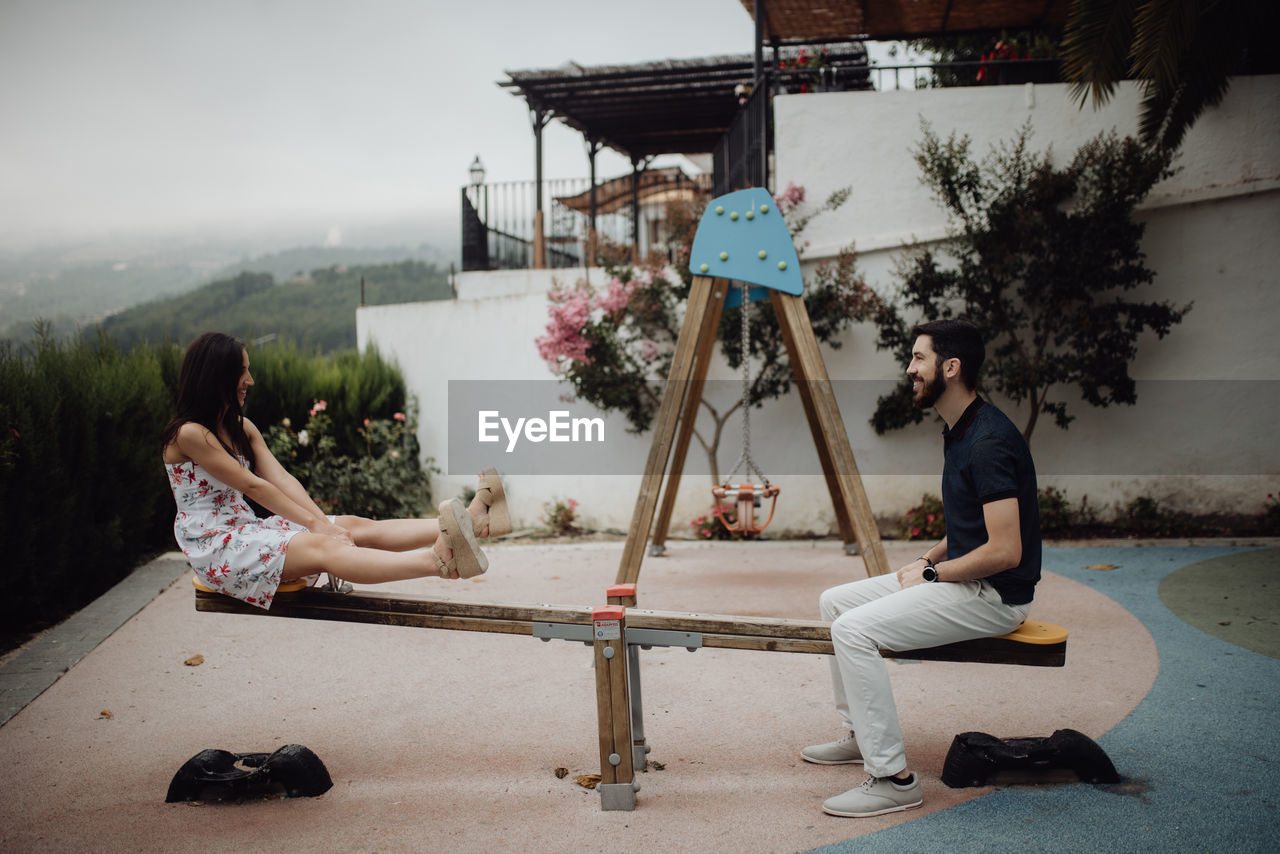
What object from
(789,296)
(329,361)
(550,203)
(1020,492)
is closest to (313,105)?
(550,203)

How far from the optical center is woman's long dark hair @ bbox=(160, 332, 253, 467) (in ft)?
10.7

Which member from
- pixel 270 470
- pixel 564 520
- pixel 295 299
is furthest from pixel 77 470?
pixel 295 299

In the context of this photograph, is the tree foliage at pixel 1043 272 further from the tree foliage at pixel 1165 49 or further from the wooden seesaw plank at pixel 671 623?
the wooden seesaw plank at pixel 671 623

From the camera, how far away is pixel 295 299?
2456 cm

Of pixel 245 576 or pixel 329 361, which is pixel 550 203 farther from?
pixel 245 576

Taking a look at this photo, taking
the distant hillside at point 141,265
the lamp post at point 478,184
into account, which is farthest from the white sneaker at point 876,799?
the distant hillside at point 141,265

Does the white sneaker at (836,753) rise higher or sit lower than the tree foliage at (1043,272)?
lower

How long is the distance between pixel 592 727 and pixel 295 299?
77.7 ft

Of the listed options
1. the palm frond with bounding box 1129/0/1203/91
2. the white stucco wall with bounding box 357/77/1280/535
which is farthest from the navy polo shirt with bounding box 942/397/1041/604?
the white stucco wall with bounding box 357/77/1280/535

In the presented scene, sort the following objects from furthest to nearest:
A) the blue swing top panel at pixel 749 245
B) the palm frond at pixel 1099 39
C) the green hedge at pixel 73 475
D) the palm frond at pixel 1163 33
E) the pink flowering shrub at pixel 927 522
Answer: the pink flowering shrub at pixel 927 522
the palm frond at pixel 1099 39
the palm frond at pixel 1163 33
the green hedge at pixel 73 475
the blue swing top panel at pixel 749 245

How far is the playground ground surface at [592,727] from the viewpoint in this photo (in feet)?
9.00

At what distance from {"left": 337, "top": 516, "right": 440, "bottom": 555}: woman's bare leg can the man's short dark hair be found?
2169 mm

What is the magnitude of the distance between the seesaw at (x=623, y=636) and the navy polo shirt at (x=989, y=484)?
0.20m

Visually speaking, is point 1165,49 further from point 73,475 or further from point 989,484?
point 73,475
